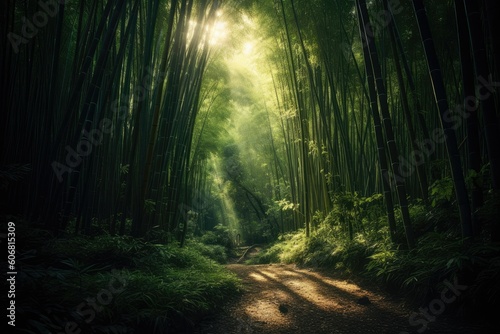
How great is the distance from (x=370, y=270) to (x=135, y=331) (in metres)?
2.41

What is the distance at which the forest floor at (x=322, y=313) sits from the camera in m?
1.88

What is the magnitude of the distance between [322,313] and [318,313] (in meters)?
0.03

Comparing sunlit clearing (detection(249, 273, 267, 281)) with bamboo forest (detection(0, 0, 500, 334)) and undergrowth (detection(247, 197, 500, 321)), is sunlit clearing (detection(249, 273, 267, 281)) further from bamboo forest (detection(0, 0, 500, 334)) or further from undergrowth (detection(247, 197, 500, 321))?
undergrowth (detection(247, 197, 500, 321))

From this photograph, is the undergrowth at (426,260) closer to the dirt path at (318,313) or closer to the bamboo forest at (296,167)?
the bamboo forest at (296,167)

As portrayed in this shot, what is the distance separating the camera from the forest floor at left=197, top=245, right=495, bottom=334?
73.9 inches

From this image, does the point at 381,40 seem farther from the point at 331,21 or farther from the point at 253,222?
the point at 253,222

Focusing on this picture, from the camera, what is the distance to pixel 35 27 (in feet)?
10.2

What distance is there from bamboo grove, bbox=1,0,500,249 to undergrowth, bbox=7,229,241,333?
45cm

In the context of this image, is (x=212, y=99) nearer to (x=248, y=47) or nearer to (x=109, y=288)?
(x=248, y=47)

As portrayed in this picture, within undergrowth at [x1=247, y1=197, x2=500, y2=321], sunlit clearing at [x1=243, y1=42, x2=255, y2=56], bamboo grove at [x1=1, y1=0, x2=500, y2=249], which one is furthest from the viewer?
sunlit clearing at [x1=243, y1=42, x2=255, y2=56]
